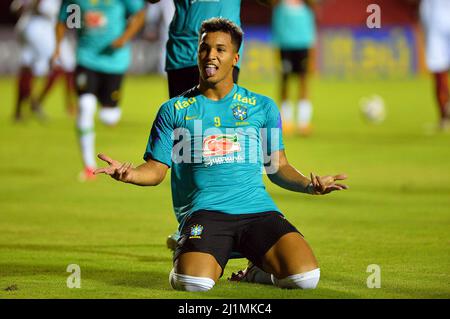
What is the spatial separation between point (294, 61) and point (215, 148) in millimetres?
11309

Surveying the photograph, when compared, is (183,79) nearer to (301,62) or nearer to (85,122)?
(85,122)

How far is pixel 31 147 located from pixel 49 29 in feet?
13.5

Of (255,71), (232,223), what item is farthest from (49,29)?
(232,223)

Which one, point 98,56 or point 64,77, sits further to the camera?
point 64,77

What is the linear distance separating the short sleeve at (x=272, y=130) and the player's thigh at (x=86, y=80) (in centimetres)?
563

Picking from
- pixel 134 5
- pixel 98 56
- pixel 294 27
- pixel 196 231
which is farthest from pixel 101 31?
pixel 196 231

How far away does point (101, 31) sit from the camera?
12664 mm

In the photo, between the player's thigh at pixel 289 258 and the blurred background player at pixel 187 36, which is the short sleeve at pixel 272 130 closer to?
the player's thigh at pixel 289 258

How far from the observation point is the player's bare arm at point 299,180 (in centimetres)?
626

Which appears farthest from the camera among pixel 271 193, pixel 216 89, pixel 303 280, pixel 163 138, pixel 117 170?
pixel 271 193

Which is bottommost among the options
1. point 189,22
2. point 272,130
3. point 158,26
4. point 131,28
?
point 272,130

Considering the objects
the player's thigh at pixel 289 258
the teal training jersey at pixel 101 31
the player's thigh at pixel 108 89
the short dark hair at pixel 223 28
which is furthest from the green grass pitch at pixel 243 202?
the teal training jersey at pixel 101 31

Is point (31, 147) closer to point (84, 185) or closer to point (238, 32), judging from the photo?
point (84, 185)

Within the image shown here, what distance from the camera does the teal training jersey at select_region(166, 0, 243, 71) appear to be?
830 cm
